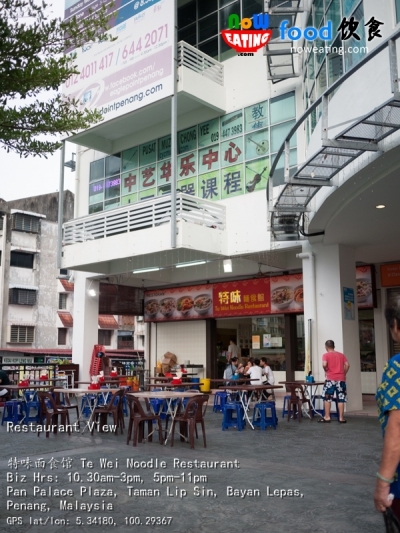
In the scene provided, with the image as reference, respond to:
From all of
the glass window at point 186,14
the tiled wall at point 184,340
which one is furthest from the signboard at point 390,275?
the glass window at point 186,14

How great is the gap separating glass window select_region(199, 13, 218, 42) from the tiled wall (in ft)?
31.3

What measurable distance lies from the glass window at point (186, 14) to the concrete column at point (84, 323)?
29.1ft

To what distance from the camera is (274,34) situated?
15016mm

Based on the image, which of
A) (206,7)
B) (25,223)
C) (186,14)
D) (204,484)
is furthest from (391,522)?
(25,223)

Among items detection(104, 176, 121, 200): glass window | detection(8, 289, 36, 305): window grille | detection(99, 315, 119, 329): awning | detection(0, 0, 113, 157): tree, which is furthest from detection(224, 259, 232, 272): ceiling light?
detection(99, 315, 119, 329): awning

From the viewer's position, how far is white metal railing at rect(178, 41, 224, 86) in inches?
611

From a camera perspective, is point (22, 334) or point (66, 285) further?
point (66, 285)

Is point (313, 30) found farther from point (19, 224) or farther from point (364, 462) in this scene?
point (19, 224)

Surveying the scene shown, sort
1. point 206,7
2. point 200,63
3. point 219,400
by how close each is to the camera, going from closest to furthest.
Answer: point 219,400 < point 200,63 < point 206,7

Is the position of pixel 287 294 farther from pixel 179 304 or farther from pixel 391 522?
pixel 391 522

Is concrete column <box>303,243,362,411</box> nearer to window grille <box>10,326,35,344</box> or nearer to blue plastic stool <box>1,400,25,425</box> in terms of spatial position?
blue plastic stool <box>1,400,25,425</box>

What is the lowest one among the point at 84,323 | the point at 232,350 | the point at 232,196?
the point at 232,350

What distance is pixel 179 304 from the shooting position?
2039 cm

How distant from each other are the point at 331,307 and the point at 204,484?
7783 mm
